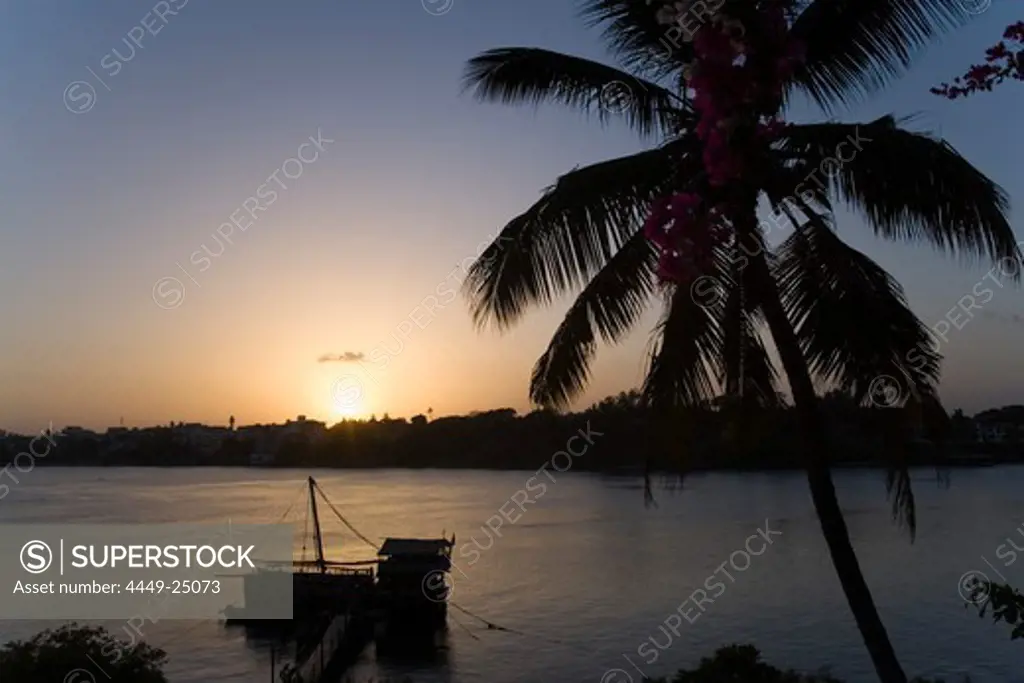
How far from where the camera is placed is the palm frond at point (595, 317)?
7727 mm

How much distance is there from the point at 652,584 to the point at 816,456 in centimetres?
3666

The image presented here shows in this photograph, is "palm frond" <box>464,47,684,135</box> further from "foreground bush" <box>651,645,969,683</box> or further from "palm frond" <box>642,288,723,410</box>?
"foreground bush" <box>651,645,969,683</box>

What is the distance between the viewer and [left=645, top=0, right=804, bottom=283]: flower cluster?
4996mm

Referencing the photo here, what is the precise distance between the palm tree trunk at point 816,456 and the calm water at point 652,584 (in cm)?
1904

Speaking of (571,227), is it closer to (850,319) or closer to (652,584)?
(850,319)

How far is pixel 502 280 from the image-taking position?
785 centimetres

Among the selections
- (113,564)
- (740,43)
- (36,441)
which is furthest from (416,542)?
(740,43)

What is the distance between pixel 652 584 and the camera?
42.3m

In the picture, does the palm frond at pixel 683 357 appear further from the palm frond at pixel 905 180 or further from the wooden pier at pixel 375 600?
the wooden pier at pixel 375 600

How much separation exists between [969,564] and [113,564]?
42782mm

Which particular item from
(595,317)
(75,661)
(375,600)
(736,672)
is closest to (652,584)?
(375,600)

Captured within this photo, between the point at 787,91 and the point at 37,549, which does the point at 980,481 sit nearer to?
the point at 37,549

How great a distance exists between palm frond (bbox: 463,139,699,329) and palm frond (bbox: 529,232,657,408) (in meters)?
0.27

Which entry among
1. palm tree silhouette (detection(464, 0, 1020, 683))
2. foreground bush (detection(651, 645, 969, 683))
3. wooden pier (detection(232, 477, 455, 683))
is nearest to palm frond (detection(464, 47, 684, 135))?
palm tree silhouette (detection(464, 0, 1020, 683))
